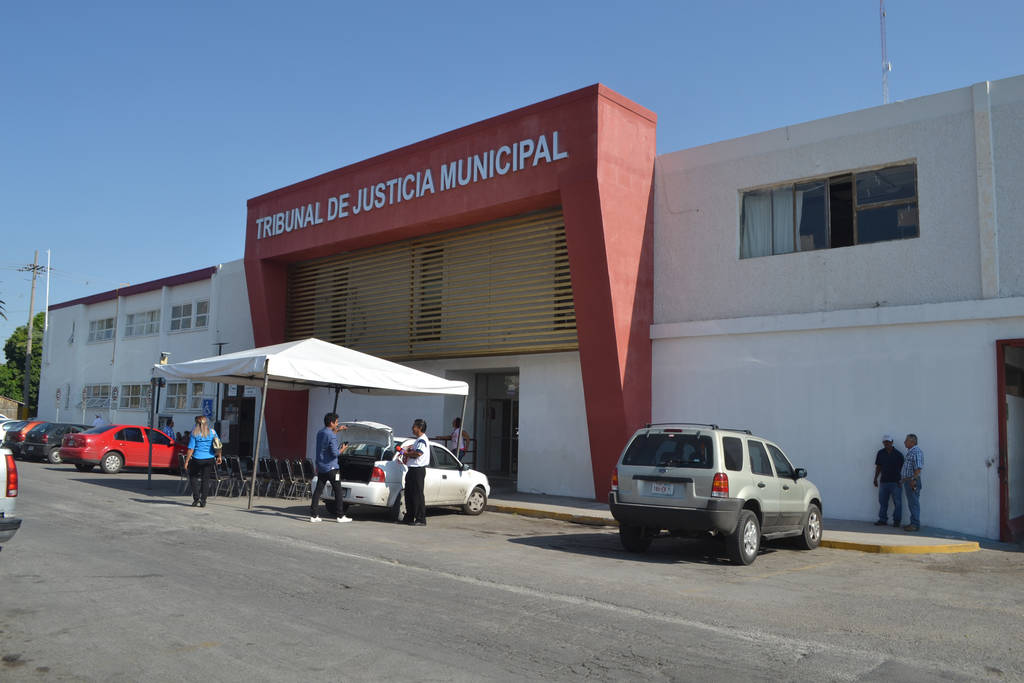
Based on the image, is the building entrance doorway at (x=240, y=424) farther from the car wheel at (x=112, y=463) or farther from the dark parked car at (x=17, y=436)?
the dark parked car at (x=17, y=436)

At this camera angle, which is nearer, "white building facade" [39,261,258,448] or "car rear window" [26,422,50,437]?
"car rear window" [26,422,50,437]

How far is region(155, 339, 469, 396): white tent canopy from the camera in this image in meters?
15.0

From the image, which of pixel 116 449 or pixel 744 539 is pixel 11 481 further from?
pixel 116 449

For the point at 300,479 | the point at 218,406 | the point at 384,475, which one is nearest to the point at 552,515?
the point at 384,475

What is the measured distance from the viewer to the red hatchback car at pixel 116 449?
22984 millimetres

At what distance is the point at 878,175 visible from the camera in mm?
15633

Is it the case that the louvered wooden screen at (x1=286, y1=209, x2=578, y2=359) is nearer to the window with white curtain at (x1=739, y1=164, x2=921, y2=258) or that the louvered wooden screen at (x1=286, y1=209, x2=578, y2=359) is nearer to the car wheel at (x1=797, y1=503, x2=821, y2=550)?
the window with white curtain at (x1=739, y1=164, x2=921, y2=258)

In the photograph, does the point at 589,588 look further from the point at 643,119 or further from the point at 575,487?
the point at 643,119

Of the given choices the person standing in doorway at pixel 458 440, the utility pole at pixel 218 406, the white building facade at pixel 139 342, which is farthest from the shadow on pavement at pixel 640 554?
the white building facade at pixel 139 342

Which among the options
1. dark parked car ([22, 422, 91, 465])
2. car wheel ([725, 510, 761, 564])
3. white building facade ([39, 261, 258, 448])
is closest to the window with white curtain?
car wheel ([725, 510, 761, 564])

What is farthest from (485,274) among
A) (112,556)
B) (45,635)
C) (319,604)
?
(45,635)

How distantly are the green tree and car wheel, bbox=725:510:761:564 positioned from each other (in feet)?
209

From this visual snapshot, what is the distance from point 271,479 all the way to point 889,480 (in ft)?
39.9

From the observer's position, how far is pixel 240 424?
92.9 feet
